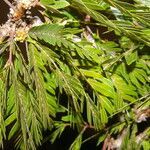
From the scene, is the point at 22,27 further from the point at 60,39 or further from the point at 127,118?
the point at 127,118

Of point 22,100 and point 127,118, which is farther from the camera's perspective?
point 127,118

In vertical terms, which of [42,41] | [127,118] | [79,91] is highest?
[42,41]

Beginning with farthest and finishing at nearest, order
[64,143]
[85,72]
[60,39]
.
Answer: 1. [64,143]
2. [85,72]
3. [60,39]

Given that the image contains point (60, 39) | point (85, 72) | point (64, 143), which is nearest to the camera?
point (60, 39)

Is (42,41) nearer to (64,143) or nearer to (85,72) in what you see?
(85,72)

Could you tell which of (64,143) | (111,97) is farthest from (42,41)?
(64,143)

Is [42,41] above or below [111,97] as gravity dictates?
above
